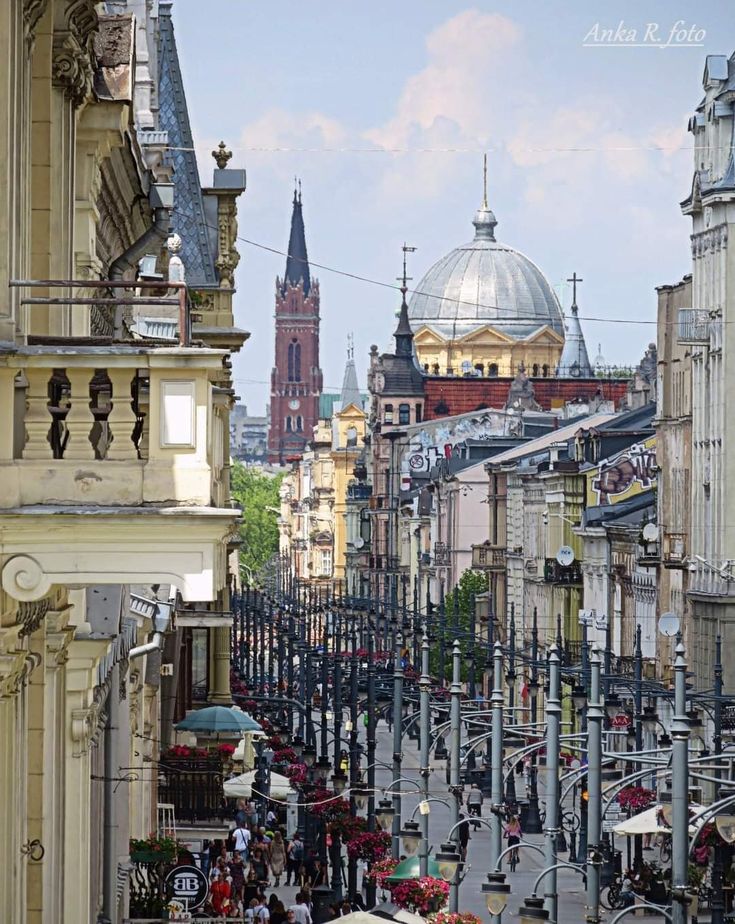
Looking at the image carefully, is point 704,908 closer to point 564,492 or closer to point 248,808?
point 248,808

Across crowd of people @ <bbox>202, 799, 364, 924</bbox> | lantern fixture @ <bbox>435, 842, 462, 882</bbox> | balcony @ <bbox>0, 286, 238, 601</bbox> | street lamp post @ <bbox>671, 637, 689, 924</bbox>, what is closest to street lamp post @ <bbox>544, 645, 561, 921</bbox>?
lantern fixture @ <bbox>435, 842, 462, 882</bbox>

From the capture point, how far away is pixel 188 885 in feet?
107

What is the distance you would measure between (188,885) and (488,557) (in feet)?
265

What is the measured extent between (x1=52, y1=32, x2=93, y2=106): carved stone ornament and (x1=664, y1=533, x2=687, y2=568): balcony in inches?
2203

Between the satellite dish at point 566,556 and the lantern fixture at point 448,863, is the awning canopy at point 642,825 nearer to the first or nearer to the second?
the lantern fixture at point 448,863

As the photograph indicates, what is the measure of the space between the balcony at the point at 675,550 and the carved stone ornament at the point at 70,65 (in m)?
56.0

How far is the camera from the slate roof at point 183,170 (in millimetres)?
42750

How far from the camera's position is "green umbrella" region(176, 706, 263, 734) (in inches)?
2045

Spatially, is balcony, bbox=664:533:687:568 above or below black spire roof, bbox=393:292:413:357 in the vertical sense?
below

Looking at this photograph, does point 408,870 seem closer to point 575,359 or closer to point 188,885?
point 188,885

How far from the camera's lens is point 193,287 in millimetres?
48844

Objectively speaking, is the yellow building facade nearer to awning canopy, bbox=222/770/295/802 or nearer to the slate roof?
the slate roof

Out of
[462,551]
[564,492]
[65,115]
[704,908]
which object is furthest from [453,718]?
[462,551]

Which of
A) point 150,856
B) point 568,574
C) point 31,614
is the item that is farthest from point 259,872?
point 568,574
